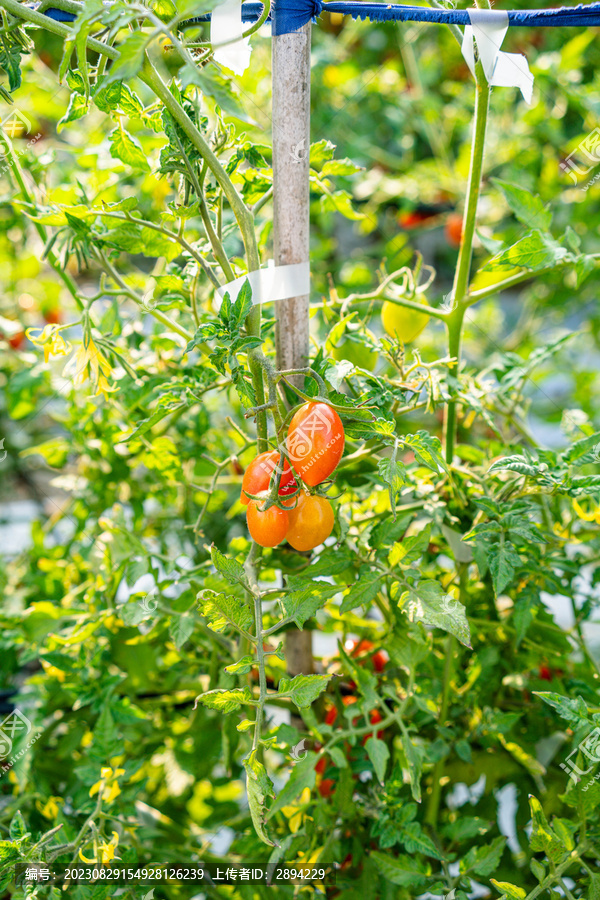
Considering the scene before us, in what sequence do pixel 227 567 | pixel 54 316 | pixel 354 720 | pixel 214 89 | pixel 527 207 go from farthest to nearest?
pixel 54 316 < pixel 354 720 < pixel 527 207 < pixel 227 567 < pixel 214 89

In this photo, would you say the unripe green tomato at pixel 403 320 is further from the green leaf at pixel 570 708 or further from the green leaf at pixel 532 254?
the green leaf at pixel 570 708

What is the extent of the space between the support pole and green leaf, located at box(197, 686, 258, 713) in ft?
0.78

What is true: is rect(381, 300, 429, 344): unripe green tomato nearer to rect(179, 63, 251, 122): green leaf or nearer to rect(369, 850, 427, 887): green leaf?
rect(179, 63, 251, 122): green leaf

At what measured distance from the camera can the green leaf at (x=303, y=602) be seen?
1.47 feet

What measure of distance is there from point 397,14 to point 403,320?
0.77 feet

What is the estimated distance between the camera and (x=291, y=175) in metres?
0.47

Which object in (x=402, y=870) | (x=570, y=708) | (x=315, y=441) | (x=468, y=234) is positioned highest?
(x=468, y=234)

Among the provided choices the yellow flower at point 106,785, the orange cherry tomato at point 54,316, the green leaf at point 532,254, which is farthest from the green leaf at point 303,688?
the orange cherry tomato at point 54,316

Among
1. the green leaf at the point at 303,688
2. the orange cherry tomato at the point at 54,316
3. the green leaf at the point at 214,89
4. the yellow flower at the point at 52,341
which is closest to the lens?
the green leaf at the point at 214,89

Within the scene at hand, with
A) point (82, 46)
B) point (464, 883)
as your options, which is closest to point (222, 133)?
point (82, 46)

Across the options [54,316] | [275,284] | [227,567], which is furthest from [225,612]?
[54,316]

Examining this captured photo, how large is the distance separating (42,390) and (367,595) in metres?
0.57

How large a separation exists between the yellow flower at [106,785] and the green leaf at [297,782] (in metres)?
0.14

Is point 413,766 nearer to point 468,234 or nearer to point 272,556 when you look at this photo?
point 272,556
